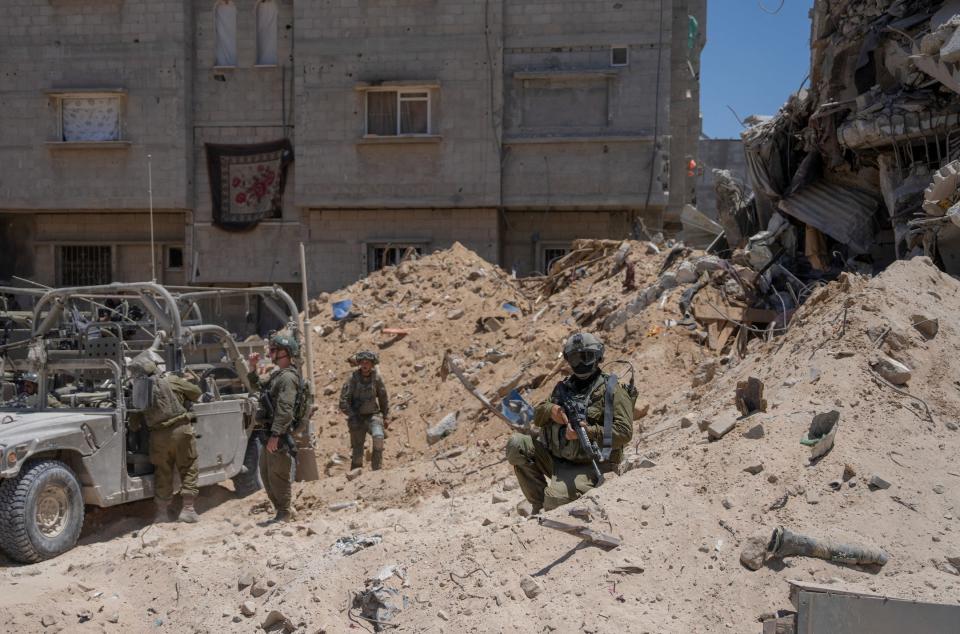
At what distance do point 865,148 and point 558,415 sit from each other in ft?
19.9

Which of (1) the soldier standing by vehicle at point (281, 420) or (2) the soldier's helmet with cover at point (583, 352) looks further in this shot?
(1) the soldier standing by vehicle at point (281, 420)

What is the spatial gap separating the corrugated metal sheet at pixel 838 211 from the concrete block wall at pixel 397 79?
855 cm

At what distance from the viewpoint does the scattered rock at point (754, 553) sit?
15.0ft

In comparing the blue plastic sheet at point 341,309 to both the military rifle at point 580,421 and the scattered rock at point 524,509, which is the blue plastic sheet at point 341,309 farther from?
the military rifle at point 580,421

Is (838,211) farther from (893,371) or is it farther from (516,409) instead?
(893,371)

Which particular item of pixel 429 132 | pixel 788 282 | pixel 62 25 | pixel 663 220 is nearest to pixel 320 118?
pixel 429 132

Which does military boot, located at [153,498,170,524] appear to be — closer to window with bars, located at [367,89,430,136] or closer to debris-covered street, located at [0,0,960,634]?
debris-covered street, located at [0,0,960,634]

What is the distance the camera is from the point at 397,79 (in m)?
18.9

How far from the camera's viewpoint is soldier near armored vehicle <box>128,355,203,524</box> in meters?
7.47

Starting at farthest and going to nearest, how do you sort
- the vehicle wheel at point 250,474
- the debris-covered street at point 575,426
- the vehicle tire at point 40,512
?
the vehicle wheel at point 250,474 < the vehicle tire at point 40,512 < the debris-covered street at point 575,426

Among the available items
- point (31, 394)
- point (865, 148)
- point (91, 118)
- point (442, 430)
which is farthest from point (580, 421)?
point (91, 118)

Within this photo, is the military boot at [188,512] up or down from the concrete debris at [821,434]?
down

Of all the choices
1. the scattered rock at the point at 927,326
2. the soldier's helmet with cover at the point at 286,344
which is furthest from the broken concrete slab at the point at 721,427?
the soldier's helmet with cover at the point at 286,344

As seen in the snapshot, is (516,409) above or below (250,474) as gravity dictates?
above
